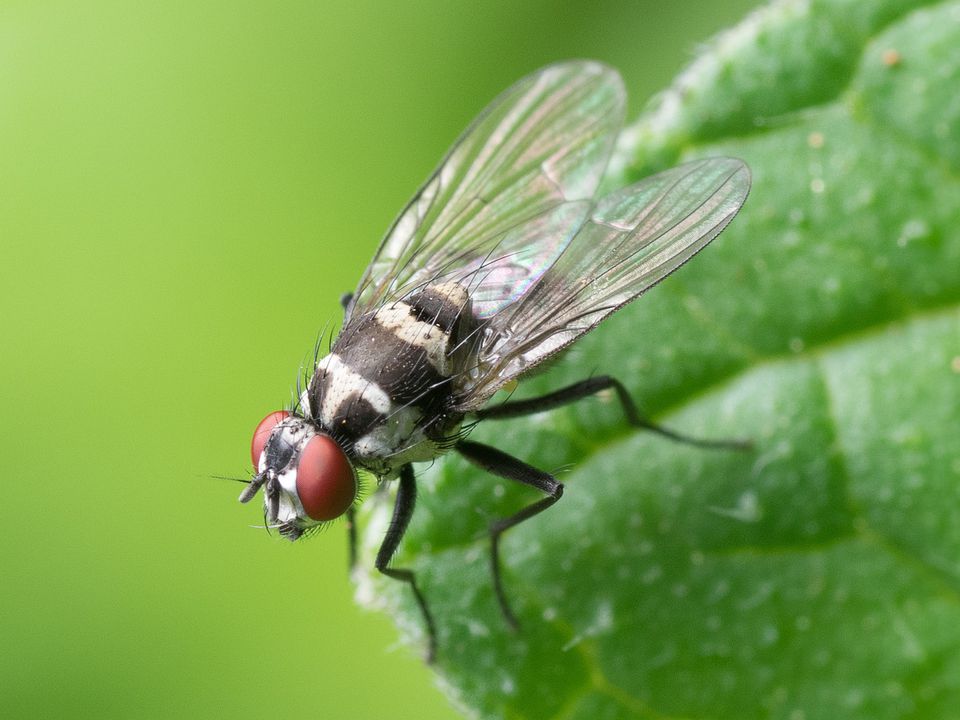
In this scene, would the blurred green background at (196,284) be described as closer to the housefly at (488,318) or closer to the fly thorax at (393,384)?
the housefly at (488,318)

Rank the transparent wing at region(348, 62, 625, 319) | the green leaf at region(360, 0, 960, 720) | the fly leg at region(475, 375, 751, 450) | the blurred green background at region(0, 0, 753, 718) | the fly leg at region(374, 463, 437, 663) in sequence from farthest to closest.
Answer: the blurred green background at region(0, 0, 753, 718) → the transparent wing at region(348, 62, 625, 319) → the fly leg at region(475, 375, 751, 450) → the fly leg at region(374, 463, 437, 663) → the green leaf at region(360, 0, 960, 720)

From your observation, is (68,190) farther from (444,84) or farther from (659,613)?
(659,613)

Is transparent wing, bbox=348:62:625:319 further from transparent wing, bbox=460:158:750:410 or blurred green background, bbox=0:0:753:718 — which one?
blurred green background, bbox=0:0:753:718

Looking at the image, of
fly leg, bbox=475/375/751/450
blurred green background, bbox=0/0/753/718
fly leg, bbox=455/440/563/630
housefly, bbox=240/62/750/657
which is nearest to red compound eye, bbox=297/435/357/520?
housefly, bbox=240/62/750/657

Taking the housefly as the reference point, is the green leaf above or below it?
below

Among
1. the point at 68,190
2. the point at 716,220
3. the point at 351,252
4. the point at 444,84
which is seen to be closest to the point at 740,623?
the point at 716,220

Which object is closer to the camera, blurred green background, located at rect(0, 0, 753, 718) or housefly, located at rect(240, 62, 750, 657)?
housefly, located at rect(240, 62, 750, 657)

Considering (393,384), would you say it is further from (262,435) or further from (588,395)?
(588,395)
